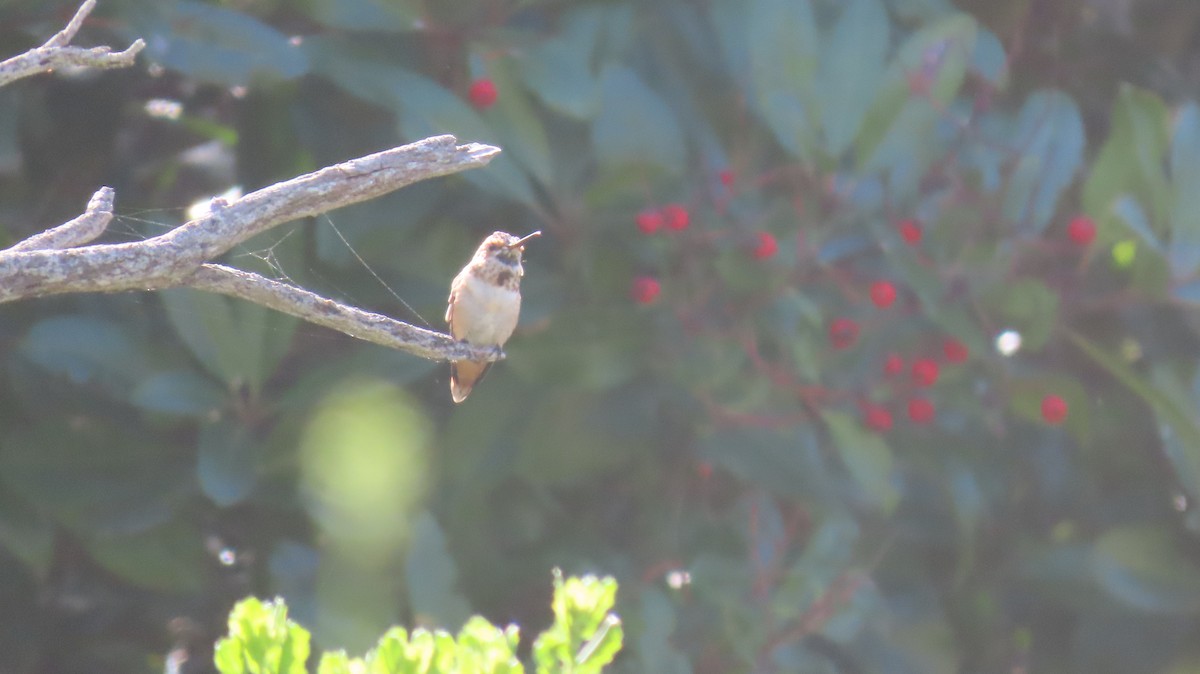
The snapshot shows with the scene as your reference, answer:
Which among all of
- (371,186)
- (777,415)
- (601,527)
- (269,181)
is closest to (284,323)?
(269,181)

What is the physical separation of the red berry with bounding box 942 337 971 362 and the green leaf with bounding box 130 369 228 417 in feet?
5.46

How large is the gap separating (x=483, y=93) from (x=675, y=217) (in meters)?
0.50

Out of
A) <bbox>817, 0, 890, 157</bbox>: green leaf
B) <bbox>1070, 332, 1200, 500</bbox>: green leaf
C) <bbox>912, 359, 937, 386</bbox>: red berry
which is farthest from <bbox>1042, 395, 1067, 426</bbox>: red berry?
<bbox>817, 0, 890, 157</bbox>: green leaf

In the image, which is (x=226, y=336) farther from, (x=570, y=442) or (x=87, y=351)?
(x=570, y=442)

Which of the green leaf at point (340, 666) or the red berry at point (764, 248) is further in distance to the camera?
the red berry at point (764, 248)

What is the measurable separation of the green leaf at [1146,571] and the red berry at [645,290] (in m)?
1.40

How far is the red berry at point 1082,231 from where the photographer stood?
3.44 m

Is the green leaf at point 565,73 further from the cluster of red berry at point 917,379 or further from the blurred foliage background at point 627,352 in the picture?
the cluster of red berry at point 917,379

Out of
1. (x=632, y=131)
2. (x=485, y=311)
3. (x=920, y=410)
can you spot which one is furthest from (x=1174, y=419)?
(x=485, y=311)

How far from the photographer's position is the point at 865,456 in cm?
316

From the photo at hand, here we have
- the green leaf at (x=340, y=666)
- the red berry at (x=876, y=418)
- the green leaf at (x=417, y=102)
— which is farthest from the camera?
the red berry at (x=876, y=418)

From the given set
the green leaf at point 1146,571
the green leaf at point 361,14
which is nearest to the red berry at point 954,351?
the green leaf at point 1146,571

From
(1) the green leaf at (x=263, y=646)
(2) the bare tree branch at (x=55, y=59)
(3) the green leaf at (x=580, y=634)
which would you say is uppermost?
(2) the bare tree branch at (x=55, y=59)

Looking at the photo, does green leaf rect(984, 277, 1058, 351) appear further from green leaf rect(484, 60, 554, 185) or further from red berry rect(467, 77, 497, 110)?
red berry rect(467, 77, 497, 110)
